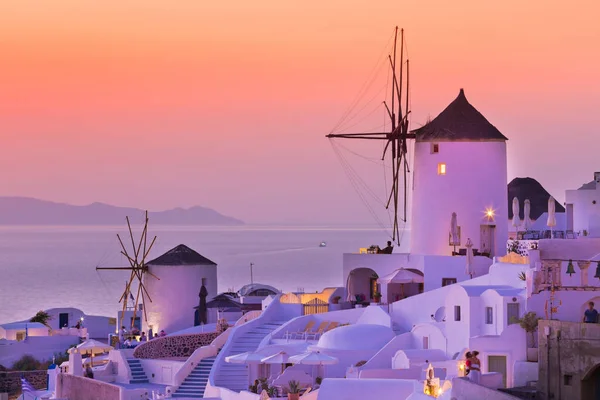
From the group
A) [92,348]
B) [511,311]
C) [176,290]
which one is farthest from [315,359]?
[176,290]

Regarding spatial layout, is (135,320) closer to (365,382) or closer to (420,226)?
(420,226)

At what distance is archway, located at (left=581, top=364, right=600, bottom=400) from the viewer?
28487 mm

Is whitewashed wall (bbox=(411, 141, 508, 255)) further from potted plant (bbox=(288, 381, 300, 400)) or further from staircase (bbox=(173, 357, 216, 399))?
potted plant (bbox=(288, 381, 300, 400))

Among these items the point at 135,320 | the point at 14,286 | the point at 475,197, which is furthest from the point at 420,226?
the point at 14,286

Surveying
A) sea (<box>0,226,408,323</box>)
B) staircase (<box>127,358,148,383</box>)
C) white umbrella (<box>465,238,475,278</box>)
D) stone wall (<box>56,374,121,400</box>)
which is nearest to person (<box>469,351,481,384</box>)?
white umbrella (<box>465,238,475,278</box>)

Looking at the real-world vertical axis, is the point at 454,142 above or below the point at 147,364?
above

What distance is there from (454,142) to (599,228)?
16.0ft

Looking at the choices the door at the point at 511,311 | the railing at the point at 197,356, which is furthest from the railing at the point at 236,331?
the door at the point at 511,311

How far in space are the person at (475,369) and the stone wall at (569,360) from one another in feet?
4.23

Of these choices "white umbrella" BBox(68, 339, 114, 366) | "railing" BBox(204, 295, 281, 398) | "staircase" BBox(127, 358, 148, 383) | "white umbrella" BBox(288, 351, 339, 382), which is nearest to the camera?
"white umbrella" BBox(288, 351, 339, 382)

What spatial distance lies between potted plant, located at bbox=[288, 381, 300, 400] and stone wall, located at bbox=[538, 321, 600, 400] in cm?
594

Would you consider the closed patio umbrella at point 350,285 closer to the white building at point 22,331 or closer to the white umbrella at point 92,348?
the white umbrella at point 92,348

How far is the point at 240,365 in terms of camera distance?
39.5 metres

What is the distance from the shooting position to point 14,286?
433 ft
